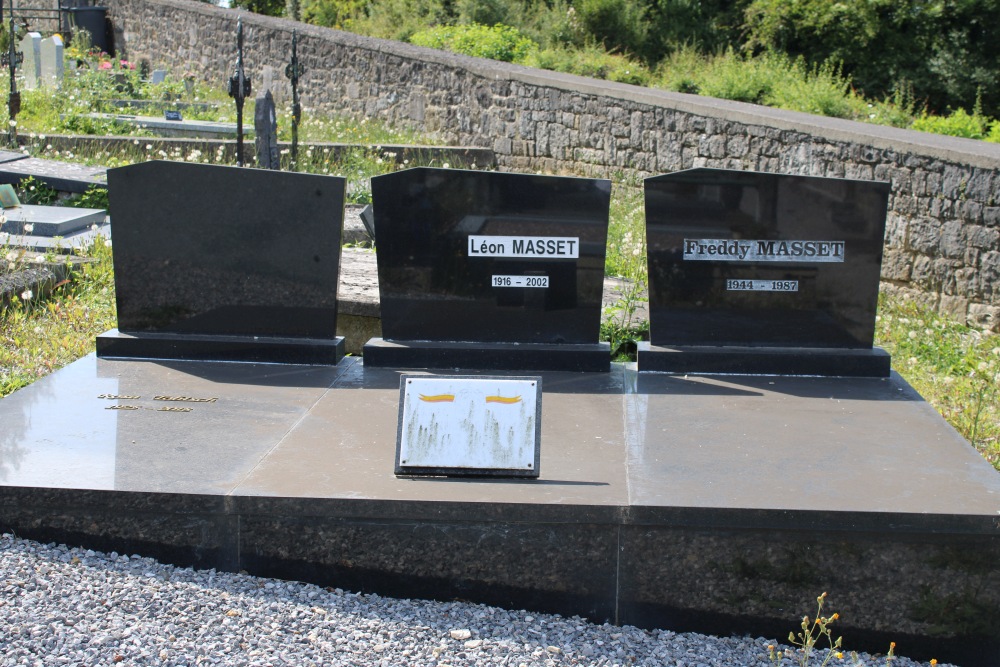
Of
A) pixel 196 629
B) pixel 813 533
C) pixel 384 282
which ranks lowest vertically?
pixel 196 629

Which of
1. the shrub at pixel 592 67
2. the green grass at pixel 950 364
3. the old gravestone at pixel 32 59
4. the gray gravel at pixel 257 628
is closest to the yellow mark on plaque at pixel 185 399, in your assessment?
the gray gravel at pixel 257 628

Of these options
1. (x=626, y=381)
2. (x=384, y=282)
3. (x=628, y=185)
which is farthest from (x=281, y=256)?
(x=628, y=185)

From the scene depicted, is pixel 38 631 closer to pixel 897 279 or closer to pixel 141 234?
pixel 141 234

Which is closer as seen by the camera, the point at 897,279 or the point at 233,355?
the point at 233,355

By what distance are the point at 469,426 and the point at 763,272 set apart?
2.02 m

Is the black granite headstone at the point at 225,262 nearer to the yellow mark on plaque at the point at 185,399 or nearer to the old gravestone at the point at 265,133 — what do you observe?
the yellow mark on plaque at the point at 185,399

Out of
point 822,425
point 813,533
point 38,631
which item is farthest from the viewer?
point 822,425

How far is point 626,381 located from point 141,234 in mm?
2498

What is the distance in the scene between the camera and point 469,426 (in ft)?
12.3

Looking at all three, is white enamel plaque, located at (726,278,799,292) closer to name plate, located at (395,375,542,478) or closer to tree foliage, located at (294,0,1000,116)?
name plate, located at (395,375,542,478)

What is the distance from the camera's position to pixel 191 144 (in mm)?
12758

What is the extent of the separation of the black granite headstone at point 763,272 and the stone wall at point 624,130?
3344 millimetres

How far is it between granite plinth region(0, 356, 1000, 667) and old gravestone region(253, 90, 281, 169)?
282 inches

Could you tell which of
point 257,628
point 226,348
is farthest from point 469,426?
point 226,348
